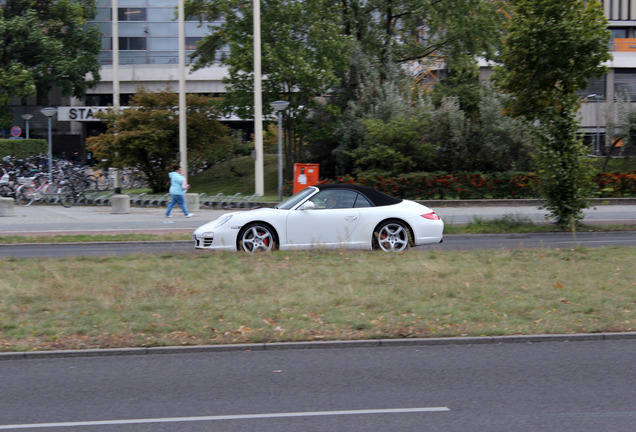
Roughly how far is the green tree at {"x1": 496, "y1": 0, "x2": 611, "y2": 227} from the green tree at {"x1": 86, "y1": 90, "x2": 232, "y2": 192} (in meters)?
16.4

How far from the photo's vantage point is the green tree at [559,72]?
18.6 m

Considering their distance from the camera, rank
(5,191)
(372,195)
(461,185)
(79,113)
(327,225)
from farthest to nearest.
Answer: (79,113) → (5,191) → (461,185) → (372,195) → (327,225)

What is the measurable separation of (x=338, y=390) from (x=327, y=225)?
24.4ft

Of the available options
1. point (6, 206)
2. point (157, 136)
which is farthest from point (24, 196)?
point (157, 136)

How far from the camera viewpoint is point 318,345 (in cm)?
755

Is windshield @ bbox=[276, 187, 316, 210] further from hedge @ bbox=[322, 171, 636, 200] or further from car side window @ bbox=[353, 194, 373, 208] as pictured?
hedge @ bbox=[322, 171, 636, 200]

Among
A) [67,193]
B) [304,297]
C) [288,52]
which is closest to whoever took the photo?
[304,297]

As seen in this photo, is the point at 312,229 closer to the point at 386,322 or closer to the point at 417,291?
the point at 417,291

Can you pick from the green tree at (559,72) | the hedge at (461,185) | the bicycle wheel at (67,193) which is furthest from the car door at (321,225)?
the bicycle wheel at (67,193)

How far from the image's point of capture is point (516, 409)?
553 centimetres

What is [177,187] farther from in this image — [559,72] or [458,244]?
[559,72]

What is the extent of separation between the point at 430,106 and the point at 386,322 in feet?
76.1

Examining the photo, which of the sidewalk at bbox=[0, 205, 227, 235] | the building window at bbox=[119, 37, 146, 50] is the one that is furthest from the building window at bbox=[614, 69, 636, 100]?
→ the sidewalk at bbox=[0, 205, 227, 235]

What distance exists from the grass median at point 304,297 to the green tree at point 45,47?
126 ft
